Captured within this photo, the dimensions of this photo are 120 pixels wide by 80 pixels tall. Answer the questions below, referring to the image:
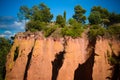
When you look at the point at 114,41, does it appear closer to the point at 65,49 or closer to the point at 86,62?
the point at 86,62

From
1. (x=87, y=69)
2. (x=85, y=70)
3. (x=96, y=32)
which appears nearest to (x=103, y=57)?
(x=87, y=69)

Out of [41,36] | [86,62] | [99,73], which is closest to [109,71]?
[99,73]

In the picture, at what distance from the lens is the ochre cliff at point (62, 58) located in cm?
2598

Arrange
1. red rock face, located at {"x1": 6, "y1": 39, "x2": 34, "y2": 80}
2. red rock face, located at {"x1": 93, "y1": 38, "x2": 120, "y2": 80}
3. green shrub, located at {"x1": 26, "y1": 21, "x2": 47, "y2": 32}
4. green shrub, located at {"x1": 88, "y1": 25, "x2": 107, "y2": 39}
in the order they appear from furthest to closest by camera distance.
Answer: green shrub, located at {"x1": 26, "y1": 21, "x2": 47, "y2": 32}, red rock face, located at {"x1": 6, "y1": 39, "x2": 34, "y2": 80}, green shrub, located at {"x1": 88, "y1": 25, "x2": 107, "y2": 39}, red rock face, located at {"x1": 93, "y1": 38, "x2": 120, "y2": 80}

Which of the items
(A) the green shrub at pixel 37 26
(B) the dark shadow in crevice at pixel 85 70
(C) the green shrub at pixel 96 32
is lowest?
(B) the dark shadow in crevice at pixel 85 70

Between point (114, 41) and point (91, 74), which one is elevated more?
point (114, 41)

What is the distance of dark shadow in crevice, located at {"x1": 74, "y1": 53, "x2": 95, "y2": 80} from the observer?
90.0 ft

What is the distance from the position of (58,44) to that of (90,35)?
495 centimetres

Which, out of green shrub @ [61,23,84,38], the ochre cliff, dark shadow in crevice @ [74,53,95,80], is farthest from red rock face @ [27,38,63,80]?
dark shadow in crevice @ [74,53,95,80]

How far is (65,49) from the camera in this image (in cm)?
2916

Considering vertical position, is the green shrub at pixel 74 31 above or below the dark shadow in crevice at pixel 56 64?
above

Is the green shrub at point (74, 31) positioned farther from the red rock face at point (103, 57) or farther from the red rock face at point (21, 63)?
the red rock face at point (21, 63)

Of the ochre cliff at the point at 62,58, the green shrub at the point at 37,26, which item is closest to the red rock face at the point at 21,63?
the ochre cliff at the point at 62,58

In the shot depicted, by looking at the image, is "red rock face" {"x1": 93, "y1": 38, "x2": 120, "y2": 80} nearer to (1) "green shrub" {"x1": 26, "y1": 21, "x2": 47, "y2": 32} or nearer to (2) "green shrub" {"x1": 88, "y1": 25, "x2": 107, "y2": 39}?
(2) "green shrub" {"x1": 88, "y1": 25, "x2": 107, "y2": 39}
